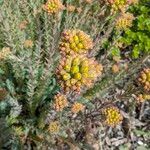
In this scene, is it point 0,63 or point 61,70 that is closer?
point 61,70

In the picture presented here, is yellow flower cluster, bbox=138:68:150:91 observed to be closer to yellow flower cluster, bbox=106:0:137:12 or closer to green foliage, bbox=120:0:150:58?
yellow flower cluster, bbox=106:0:137:12

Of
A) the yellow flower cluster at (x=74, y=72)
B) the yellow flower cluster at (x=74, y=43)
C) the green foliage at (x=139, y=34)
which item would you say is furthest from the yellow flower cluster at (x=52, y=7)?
the green foliage at (x=139, y=34)

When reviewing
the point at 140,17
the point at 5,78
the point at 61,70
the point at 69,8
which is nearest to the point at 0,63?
the point at 5,78

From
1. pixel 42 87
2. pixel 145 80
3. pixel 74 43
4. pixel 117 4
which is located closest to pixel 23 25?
pixel 42 87

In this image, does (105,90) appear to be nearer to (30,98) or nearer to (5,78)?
(30,98)

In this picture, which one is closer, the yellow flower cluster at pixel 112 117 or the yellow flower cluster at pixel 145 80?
the yellow flower cluster at pixel 145 80

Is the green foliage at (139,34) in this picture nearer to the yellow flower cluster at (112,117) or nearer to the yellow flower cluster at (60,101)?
the yellow flower cluster at (112,117)

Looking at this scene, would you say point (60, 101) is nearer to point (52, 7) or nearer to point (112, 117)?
point (112, 117)

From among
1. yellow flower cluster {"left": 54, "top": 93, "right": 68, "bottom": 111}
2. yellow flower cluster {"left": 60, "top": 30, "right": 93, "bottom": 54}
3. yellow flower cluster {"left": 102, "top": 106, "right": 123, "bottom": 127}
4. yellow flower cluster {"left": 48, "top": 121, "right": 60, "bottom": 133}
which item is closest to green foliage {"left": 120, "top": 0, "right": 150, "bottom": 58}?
yellow flower cluster {"left": 102, "top": 106, "right": 123, "bottom": 127}
